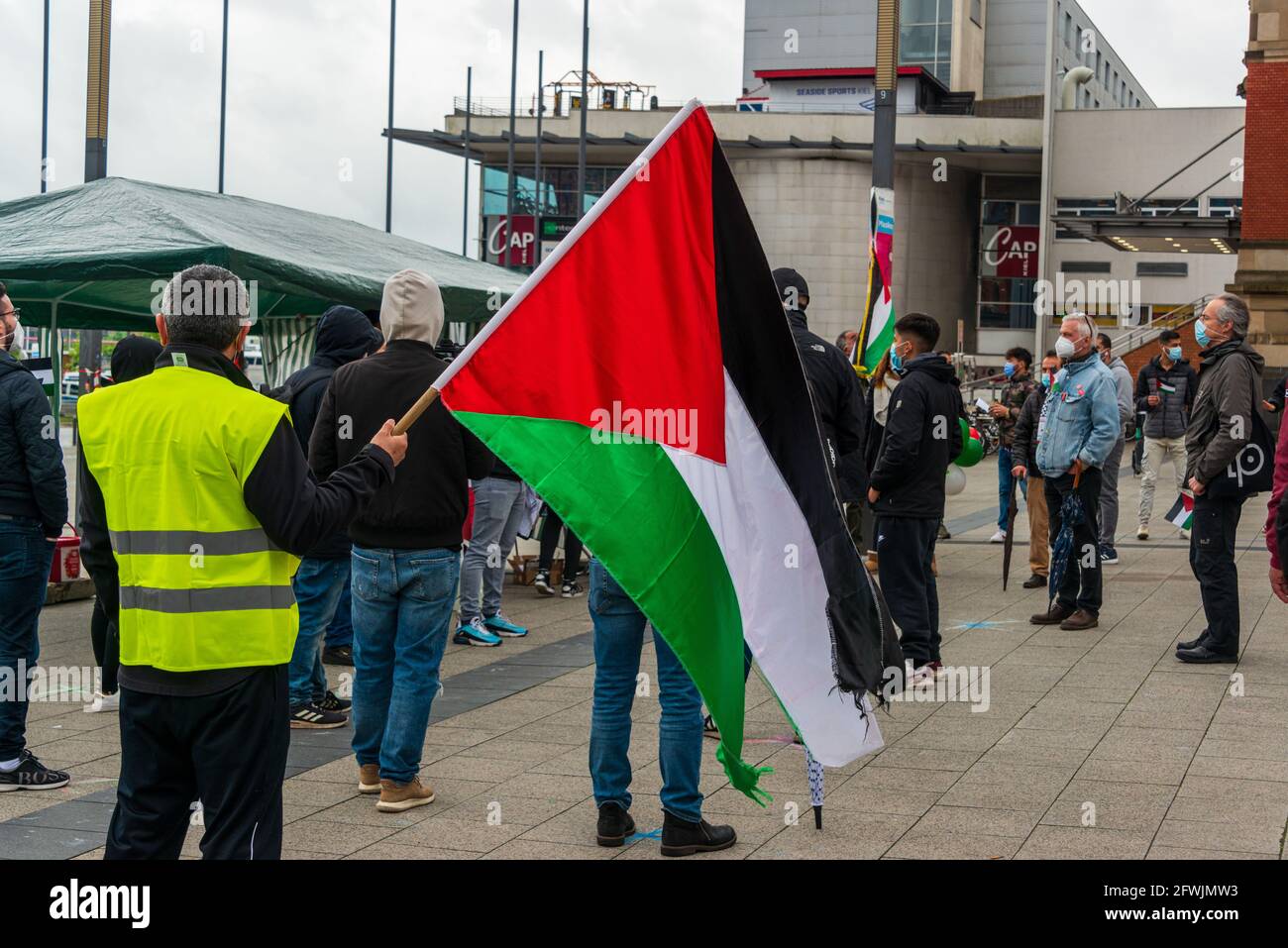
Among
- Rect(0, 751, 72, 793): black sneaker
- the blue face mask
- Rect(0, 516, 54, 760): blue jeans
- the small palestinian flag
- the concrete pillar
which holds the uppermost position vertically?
the concrete pillar

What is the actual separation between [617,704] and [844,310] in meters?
53.3

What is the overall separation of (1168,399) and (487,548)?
8.34 meters

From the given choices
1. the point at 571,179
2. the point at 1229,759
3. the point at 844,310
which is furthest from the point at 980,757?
the point at 571,179

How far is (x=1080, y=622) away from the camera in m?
10.2

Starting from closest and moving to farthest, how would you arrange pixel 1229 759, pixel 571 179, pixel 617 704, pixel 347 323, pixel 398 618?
1. pixel 617 704
2. pixel 398 618
3. pixel 1229 759
4. pixel 347 323
5. pixel 571 179

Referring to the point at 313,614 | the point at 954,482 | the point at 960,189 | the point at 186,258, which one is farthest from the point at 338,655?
the point at 960,189

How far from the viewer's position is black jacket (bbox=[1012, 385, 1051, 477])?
1257cm

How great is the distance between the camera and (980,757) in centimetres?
669

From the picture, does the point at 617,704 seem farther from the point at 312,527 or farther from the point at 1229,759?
the point at 1229,759

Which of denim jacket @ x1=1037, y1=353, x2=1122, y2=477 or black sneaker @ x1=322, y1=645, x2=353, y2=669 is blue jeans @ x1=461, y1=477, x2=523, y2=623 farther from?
denim jacket @ x1=1037, y1=353, x2=1122, y2=477

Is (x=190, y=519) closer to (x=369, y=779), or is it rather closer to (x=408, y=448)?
(x=408, y=448)

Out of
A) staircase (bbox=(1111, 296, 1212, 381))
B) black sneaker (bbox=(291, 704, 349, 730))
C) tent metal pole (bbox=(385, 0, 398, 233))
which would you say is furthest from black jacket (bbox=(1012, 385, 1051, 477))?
staircase (bbox=(1111, 296, 1212, 381))

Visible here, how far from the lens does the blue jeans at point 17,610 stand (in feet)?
20.3

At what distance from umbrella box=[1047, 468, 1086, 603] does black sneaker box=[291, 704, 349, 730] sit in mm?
5149
